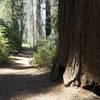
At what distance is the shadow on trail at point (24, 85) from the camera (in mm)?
9094

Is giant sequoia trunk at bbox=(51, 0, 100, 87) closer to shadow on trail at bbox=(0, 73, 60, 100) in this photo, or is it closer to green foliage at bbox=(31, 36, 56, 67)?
shadow on trail at bbox=(0, 73, 60, 100)

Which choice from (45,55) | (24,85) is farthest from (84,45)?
(45,55)

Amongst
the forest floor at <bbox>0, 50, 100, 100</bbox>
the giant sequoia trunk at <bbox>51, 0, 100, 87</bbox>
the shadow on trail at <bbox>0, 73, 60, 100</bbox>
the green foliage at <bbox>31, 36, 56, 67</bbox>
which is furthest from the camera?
the green foliage at <bbox>31, 36, 56, 67</bbox>

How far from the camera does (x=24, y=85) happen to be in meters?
9.78

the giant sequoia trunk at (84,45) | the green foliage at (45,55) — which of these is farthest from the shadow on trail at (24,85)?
the green foliage at (45,55)

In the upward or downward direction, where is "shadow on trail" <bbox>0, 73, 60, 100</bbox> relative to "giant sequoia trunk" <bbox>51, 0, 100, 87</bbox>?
downward

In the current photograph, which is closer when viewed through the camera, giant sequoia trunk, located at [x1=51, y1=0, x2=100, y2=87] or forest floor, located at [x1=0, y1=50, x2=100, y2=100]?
forest floor, located at [x1=0, y1=50, x2=100, y2=100]

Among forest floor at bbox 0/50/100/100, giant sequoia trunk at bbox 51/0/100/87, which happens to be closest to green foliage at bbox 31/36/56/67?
forest floor at bbox 0/50/100/100

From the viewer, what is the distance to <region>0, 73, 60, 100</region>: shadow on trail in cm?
909

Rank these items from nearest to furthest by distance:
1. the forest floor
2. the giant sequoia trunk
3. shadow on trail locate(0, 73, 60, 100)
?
the forest floor, the giant sequoia trunk, shadow on trail locate(0, 73, 60, 100)

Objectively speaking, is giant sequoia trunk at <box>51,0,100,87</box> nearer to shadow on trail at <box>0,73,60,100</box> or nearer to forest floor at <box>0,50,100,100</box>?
forest floor at <box>0,50,100,100</box>

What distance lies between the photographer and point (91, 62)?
8633 millimetres

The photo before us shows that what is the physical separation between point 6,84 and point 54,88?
1716 mm

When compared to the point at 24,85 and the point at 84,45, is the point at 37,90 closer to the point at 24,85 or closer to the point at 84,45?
the point at 24,85
